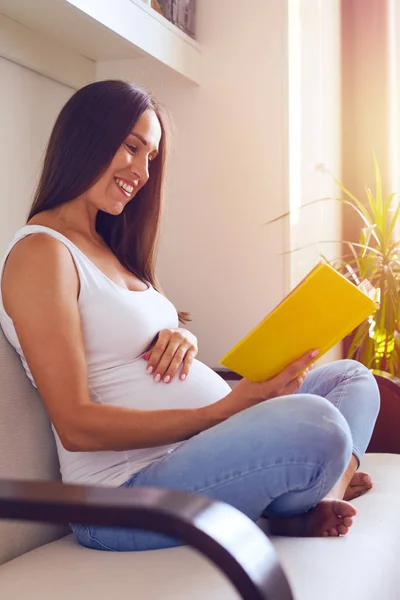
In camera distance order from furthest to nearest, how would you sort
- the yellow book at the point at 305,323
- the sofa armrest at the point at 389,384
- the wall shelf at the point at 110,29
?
the sofa armrest at the point at 389,384 → the wall shelf at the point at 110,29 → the yellow book at the point at 305,323

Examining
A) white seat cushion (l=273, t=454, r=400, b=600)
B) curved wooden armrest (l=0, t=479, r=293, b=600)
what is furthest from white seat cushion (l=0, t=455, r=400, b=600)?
curved wooden armrest (l=0, t=479, r=293, b=600)

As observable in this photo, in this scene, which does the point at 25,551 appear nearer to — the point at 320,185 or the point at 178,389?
the point at 178,389

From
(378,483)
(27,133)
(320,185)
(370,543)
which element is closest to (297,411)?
(370,543)

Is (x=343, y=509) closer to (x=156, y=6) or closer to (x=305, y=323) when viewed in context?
(x=305, y=323)

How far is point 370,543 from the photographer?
4.50 feet

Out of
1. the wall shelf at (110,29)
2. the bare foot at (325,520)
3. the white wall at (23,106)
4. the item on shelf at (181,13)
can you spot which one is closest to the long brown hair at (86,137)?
the wall shelf at (110,29)

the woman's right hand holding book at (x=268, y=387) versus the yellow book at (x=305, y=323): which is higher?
the yellow book at (x=305, y=323)

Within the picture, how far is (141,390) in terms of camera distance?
4.86ft

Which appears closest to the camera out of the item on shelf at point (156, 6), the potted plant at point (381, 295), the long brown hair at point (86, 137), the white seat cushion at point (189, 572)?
the white seat cushion at point (189, 572)

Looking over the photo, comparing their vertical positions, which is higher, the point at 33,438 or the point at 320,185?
the point at 320,185

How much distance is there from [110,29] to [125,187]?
0.81 m

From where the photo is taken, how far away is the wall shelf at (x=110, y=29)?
2164 millimetres

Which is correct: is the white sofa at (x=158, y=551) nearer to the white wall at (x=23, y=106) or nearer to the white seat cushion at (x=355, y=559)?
the white seat cushion at (x=355, y=559)

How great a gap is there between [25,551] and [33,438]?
0.63 ft
